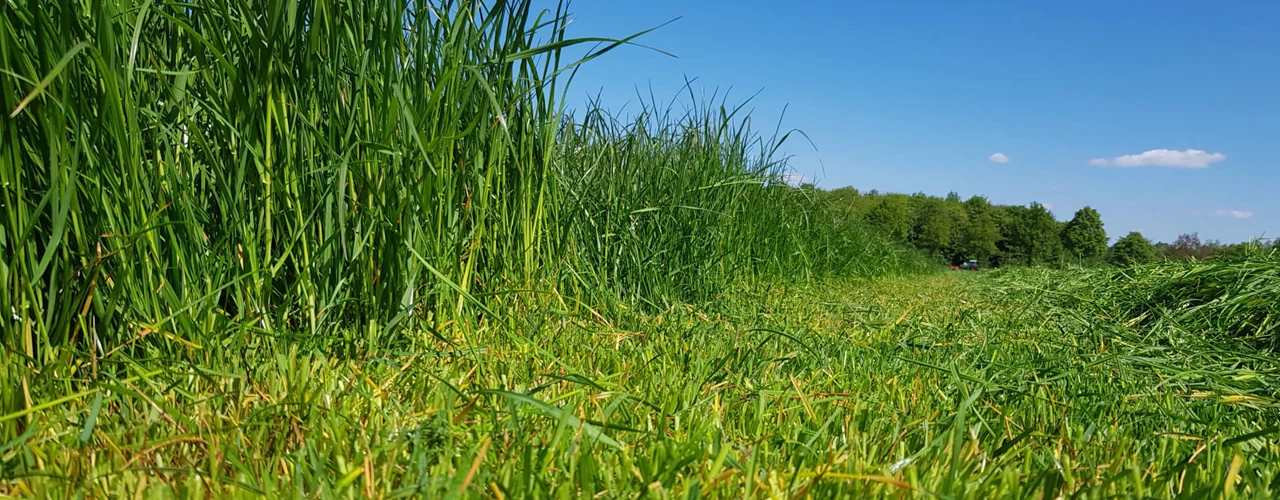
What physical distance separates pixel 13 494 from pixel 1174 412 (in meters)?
1.88

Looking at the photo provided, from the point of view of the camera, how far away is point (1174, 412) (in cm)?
141

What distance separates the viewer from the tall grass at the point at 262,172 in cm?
107

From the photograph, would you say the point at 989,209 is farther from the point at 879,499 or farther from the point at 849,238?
the point at 879,499

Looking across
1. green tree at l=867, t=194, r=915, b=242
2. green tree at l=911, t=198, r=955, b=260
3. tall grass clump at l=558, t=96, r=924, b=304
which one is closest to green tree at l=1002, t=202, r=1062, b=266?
green tree at l=911, t=198, r=955, b=260

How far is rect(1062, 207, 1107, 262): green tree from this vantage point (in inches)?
978

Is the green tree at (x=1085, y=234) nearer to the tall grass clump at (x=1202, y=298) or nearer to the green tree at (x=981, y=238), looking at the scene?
the green tree at (x=981, y=238)

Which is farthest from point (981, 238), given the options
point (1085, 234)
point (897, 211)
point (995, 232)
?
point (897, 211)

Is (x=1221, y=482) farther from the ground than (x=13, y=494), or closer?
farther from the ground

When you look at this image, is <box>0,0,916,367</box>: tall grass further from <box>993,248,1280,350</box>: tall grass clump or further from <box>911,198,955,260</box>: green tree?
<box>911,198,955,260</box>: green tree

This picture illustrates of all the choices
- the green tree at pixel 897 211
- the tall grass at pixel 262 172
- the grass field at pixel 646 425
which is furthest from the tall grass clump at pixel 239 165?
the green tree at pixel 897 211

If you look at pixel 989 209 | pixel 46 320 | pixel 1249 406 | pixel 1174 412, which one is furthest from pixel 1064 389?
pixel 989 209

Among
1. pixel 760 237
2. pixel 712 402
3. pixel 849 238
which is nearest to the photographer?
pixel 712 402

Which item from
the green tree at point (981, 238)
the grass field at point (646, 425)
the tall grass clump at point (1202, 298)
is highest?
the green tree at point (981, 238)

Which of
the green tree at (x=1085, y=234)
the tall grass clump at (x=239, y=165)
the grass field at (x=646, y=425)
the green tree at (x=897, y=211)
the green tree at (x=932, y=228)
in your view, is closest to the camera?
the grass field at (x=646, y=425)
